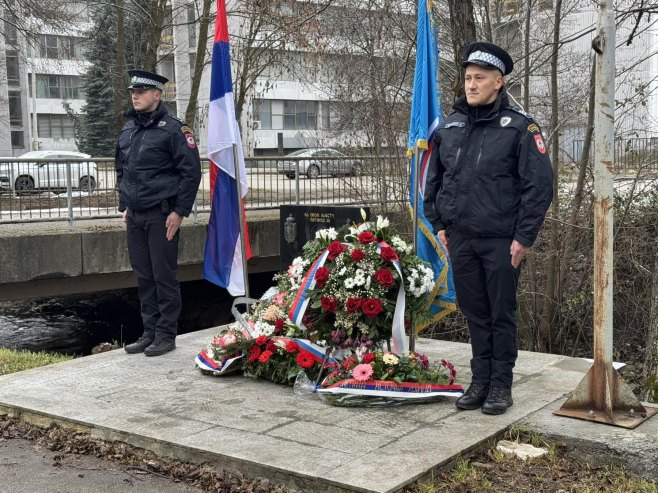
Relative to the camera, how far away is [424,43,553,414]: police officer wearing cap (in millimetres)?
4984

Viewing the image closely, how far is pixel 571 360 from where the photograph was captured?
6.80 meters

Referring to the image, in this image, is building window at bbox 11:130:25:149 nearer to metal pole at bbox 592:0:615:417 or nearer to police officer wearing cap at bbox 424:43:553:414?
police officer wearing cap at bbox 424:43:553:414

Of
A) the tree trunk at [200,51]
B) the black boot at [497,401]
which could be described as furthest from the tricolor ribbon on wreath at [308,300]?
the tree trunk at [200,51]

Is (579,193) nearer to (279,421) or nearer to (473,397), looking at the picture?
(473,397)

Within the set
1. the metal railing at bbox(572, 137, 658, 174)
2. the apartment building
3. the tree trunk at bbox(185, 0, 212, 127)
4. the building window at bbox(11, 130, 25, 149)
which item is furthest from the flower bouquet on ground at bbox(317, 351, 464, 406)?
the building window at bbox(11, 130, 25, 149)

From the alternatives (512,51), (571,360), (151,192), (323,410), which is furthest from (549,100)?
(323,410)

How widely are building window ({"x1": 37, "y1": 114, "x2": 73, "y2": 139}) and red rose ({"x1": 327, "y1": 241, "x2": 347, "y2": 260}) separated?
2329 inches

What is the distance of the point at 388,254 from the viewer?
5.76 m

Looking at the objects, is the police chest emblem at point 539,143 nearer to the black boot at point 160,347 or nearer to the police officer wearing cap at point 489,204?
the police officer wearing cap at point 489,204

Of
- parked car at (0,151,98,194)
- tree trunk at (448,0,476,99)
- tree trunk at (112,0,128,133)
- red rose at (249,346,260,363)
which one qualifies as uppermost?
tree trunk at (112,0,128,133)

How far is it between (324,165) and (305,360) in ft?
28.0

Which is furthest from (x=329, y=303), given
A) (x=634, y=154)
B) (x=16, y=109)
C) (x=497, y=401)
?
(x=16, y=109)

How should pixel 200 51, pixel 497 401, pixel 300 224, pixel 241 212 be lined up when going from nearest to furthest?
1. pixel 497 401
2. pixel 241 212
3. pixel 300 224
4. pixel 200 51

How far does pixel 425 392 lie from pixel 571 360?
1.91m
